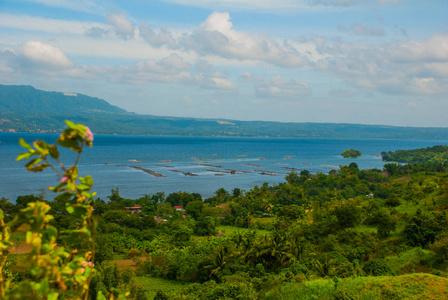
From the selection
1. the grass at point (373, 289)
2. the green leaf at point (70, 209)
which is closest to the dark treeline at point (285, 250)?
the grass at point (373, 289)

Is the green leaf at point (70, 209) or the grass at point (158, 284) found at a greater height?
the green leaf at point (70, 209)

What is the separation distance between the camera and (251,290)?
12148 mm

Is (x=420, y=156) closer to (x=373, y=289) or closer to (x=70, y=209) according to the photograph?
(x=373, y=289)

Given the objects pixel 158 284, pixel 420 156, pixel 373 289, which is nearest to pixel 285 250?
pixel 373 289

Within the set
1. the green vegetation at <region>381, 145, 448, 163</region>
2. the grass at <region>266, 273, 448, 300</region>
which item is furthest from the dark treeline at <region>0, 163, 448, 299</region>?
the green vegetation at <region>381, 145, 448, 163</region>

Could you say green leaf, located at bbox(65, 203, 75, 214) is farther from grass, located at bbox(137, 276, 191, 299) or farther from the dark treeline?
grass, located at bbox(137, 276, 191, 299)

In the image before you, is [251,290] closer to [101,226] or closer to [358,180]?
[101,226]

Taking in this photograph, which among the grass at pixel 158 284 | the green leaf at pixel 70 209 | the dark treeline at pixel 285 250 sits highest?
the green leaf at pixel 70 209

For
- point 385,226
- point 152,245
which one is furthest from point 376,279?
point 152,245

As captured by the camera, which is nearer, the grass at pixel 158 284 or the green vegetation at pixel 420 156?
the grass at pixel 158 284

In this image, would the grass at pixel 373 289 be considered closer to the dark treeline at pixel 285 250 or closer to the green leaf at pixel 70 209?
the dark treeline at pixel 285 250

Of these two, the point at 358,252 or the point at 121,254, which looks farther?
the point at 121,254

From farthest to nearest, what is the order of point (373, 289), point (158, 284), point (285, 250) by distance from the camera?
point (158, 284), point (285, 250), point (373, 289)

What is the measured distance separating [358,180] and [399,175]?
33.3 feet
